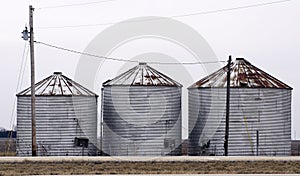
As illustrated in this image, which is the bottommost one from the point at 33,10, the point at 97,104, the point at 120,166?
the point at 120,166

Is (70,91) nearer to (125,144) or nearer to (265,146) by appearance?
(125,144)

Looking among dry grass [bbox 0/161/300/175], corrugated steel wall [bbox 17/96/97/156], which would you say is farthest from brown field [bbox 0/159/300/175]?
corrugated steel wall [bbox 17/96/97/156]

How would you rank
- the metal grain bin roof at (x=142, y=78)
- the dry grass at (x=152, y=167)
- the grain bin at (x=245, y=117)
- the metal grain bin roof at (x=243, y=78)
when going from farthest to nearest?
the metal grain bin roof at (x=142, y=78), the metal grain bin roof at (x=243, y=78), the grain bin at (x=245, y=117), the dry grass at (x=152, y=167)

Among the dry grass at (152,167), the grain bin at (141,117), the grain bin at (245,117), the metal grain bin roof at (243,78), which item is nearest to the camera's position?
the dry grass at (152,167)

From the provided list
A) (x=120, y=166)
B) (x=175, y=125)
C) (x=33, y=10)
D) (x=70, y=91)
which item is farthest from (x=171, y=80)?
(x=120, y=166)

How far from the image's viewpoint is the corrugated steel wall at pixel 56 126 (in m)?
39.7

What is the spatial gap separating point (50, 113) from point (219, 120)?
9856 mm

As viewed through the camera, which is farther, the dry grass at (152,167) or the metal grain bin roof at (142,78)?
the metal grain bin roof at (142,78)

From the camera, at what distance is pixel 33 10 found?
3522 centimetres

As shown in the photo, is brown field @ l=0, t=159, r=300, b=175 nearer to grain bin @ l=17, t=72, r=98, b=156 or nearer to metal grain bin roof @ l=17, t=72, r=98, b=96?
grain bin @ l=17, t=72, r=98, b=156

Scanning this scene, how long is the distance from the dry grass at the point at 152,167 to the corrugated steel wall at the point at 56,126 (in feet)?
27.0

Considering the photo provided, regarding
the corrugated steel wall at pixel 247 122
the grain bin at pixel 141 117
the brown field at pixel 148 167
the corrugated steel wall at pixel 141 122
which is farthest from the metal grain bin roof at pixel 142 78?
the brown field at pixel 148 167

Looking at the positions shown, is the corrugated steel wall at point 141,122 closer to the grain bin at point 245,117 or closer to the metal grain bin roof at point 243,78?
the grain bin at point 245,117

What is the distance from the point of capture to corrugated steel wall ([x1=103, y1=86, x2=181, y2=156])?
3894 cm
